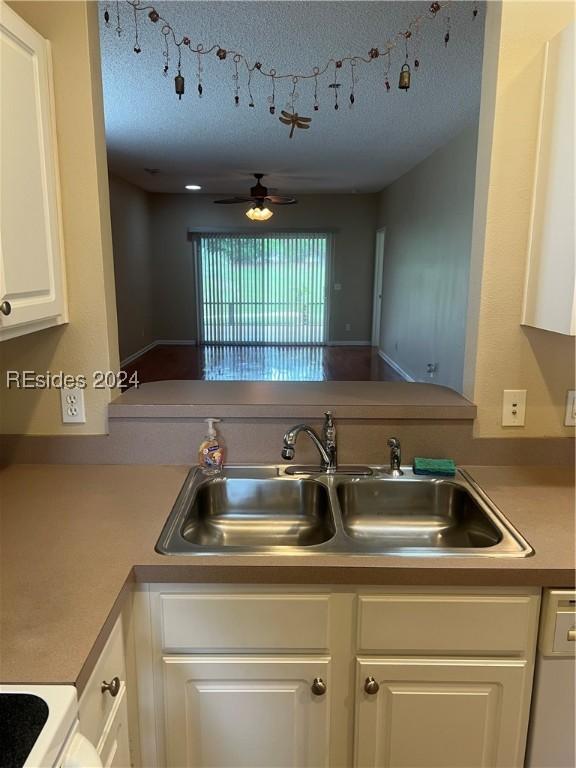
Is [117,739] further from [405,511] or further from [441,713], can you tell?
[405,511]

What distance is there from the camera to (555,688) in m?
1.18

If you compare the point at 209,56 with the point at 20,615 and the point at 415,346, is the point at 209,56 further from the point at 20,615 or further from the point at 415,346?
the point at 415,346

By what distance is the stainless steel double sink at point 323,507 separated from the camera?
1558 mm

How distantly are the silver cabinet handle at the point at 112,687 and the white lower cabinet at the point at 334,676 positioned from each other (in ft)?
0.40

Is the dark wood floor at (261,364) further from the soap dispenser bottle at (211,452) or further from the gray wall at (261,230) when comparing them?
the soap dispenser bottle at (211,452)

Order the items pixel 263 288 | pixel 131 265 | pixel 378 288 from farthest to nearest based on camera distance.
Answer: pixel 263 288 < pixel 378 288 < pixel 131 265

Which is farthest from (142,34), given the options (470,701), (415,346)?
(415,346)

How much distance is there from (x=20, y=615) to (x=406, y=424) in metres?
1.15

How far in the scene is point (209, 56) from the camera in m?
3.11

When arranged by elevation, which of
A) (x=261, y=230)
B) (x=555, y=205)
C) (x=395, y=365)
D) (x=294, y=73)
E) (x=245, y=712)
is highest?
(x=294, y=73)

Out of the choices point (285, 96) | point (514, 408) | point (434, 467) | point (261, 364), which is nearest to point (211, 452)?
point (434, 467)

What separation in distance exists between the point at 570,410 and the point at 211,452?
113 cm

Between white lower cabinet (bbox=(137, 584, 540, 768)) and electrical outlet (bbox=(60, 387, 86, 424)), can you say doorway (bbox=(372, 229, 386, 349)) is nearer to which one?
electrical outlet (bbox=(60, 387, 86, 424))

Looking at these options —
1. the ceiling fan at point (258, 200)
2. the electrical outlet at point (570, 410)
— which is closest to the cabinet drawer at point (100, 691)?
the electrical outlet at point (570, 410)
